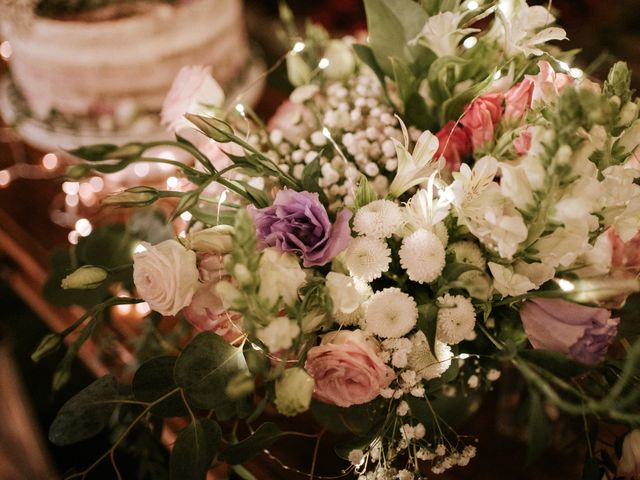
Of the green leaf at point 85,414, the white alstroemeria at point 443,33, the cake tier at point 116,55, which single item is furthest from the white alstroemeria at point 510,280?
the cake tier at point 116,55

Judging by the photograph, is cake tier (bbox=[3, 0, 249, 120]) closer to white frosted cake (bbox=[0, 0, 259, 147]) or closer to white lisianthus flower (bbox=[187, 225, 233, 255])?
white frosted cake (bbox=[0, 0, 259, 147])

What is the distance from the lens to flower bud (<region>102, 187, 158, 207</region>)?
41 centimetres

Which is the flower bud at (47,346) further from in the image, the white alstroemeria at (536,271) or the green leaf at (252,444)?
the white alstroemeria at (536,271)

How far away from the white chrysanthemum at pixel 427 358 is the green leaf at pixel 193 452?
0.16m

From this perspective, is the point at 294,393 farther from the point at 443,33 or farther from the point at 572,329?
the point at 443,33

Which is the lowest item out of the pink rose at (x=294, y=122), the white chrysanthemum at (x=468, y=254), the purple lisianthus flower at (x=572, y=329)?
the purple lisianthus flower at (x=572, y=329)

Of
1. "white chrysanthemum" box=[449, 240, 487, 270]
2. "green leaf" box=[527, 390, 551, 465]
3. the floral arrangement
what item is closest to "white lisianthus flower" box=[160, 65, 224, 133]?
the floral arrangement

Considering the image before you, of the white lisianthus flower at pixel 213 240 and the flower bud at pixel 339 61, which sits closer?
the white lisianthus flower at pixel 213 240

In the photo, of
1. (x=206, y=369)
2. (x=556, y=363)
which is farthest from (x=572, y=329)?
(x=206, y=369)

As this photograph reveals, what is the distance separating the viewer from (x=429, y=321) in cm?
41

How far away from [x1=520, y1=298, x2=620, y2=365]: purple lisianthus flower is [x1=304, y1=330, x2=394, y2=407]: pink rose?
0.36ft

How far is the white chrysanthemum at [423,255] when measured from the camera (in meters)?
0.41

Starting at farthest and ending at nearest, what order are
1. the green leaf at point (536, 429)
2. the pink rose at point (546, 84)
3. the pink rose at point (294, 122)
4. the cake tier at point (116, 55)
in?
the cake tier at point (116, 55) < the pink rose at point (294, 122) < the pink rose at point (546, 84) < the green leaf at point (536, 429)

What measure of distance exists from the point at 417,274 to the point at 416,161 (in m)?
0.09
